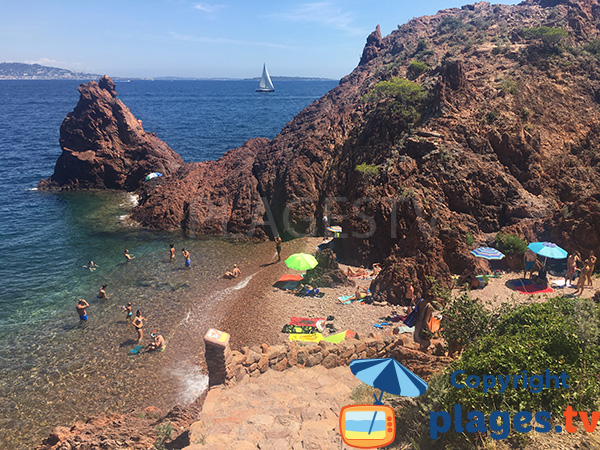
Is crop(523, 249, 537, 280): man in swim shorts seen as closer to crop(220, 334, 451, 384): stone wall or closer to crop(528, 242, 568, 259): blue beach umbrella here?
crop(528, 242, 568, 259): blue beach umbrella

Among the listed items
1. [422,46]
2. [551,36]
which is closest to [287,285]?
[551,36]

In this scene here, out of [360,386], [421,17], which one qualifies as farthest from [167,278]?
[421,17]

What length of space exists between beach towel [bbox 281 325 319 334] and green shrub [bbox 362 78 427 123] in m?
16.6

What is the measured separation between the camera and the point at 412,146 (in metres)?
23.7

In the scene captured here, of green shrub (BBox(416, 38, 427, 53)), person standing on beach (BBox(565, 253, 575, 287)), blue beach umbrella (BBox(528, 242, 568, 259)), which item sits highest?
green shrub (BBox(416, 38, 427, 53))

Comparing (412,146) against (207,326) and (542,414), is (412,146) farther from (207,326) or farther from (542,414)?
(542,414)

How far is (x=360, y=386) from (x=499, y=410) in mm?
4165

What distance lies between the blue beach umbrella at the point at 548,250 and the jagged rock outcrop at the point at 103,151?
123ft

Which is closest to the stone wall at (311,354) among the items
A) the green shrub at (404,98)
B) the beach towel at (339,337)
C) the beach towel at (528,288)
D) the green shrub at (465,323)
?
the green shrub at (465,323)

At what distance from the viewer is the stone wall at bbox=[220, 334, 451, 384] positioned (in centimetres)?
1110

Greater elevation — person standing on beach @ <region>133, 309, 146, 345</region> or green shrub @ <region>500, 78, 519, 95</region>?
green shrub @ <region>500, 78, 519, 95</region>

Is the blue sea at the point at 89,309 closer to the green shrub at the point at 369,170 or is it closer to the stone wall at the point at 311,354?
the stone wall at the point at 311,354

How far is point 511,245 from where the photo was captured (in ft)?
64.1

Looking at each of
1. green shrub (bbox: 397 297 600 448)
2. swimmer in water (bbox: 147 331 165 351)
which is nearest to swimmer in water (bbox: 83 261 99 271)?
swimmer in water (bbox: 147 331 165 351)
